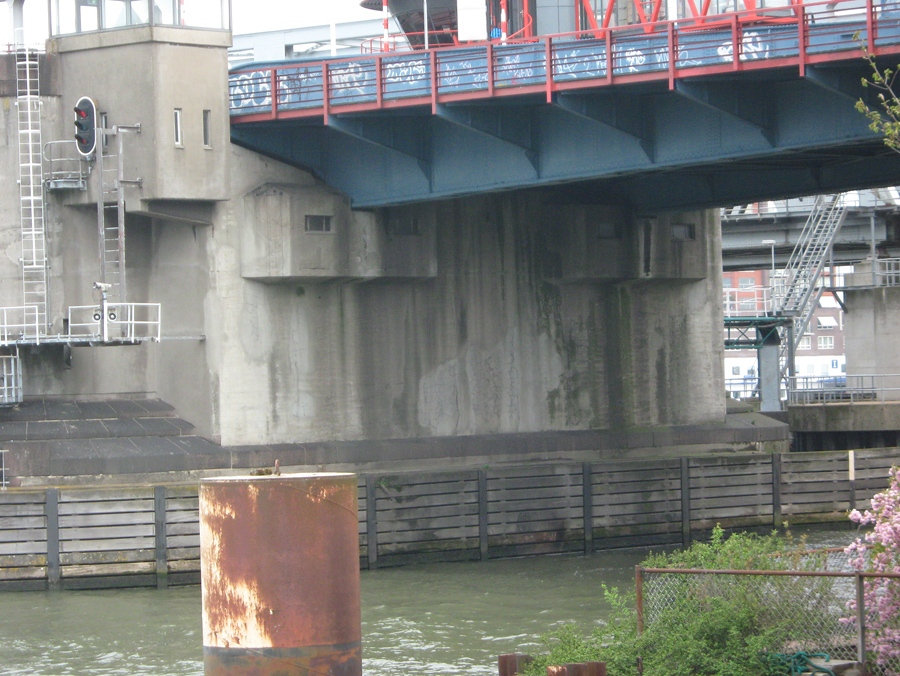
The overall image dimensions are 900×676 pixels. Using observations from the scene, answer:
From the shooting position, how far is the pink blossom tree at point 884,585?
46.5 ft

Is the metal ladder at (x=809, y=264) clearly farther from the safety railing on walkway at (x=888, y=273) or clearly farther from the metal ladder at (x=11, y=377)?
the metal ladder at (x=11, y=377)

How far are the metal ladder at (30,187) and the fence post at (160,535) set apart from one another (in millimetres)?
6218

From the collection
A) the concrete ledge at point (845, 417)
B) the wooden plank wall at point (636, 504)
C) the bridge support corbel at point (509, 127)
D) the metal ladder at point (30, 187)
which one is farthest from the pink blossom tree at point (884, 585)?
the concrete ledge at point (845, 417)

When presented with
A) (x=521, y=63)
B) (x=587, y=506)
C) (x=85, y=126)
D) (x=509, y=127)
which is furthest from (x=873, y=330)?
(x=85, y=126)

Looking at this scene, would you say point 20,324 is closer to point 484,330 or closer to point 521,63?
point 484,330

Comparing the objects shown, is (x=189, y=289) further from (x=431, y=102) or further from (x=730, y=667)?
(x=730, y=667)

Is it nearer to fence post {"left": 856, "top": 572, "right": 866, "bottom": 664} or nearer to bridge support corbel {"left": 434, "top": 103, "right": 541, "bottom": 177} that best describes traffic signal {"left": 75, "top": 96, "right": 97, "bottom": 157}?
bridge support corbel {"left": 434, "top": 103, "right": 541, "bottom": 177}

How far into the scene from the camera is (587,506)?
33.1m

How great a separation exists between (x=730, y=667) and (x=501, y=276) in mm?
23561

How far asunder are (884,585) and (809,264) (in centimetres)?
3772

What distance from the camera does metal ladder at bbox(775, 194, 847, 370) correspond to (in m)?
50.1

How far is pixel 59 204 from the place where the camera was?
32.3m

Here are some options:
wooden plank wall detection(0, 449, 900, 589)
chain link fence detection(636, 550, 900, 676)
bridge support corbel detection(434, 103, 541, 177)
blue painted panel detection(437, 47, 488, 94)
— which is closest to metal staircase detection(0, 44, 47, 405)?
wooden plank wall detection(0, 449, 900, 589)

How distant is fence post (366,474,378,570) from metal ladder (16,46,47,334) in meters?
8.59
